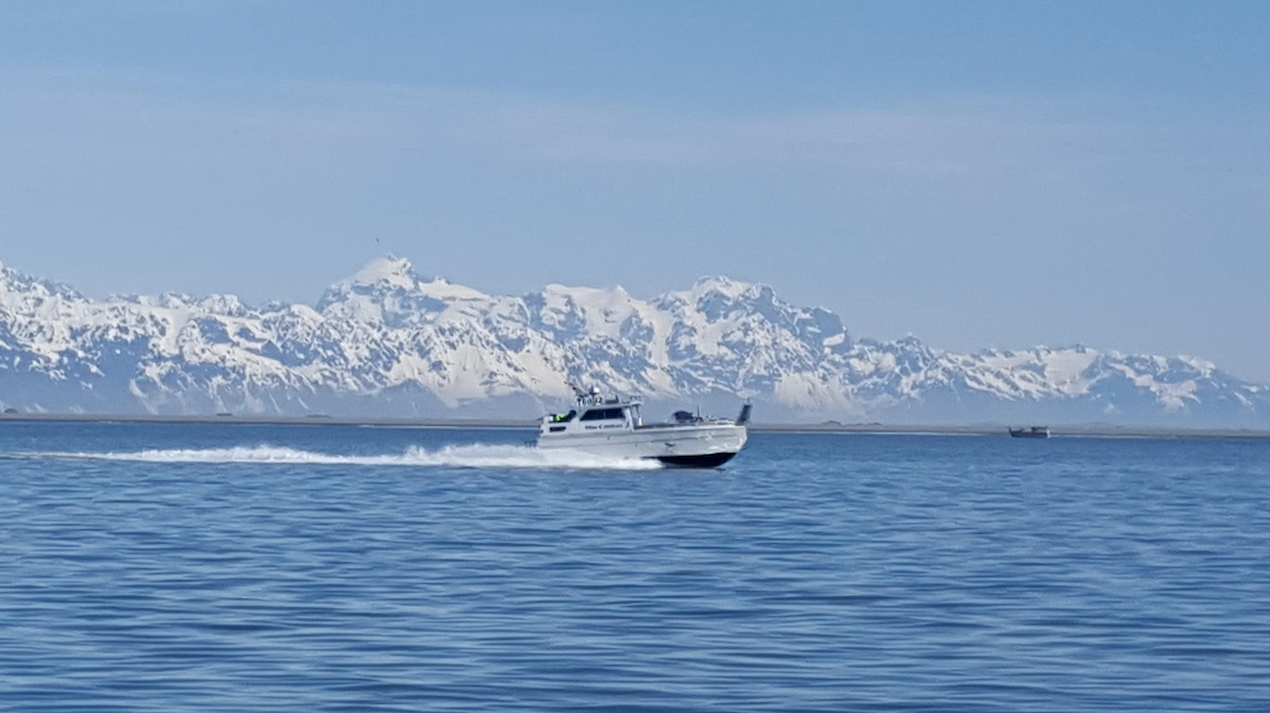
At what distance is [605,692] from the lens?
31.0 meters

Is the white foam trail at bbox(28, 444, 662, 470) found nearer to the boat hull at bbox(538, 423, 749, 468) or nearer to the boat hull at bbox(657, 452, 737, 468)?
the boat hull at bbox(538, 423, 749, 468)

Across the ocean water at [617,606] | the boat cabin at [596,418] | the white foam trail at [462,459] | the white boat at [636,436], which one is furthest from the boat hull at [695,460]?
the ocean water at [617,606]

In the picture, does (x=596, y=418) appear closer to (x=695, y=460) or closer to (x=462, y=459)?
(x=695, y=460)

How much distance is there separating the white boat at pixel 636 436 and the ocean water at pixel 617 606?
87.4 ft

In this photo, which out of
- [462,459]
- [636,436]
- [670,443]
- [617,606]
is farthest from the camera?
[462,459]

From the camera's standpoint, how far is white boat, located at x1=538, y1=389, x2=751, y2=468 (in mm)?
113688

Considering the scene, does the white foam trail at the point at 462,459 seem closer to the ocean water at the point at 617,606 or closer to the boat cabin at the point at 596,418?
the boat cabin at the point at 596,418

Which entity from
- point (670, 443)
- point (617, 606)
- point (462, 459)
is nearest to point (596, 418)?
point (670, 443)

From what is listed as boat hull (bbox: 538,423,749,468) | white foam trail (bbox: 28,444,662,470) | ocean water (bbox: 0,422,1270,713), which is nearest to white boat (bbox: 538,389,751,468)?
boat hull (bbox: 538,423,749,468)

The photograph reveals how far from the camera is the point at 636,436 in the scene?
113500 mm

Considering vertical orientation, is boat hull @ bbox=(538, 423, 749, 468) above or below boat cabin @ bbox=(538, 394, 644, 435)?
below

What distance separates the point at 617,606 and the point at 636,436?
233 feet

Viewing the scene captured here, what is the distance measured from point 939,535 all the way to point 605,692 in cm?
3771

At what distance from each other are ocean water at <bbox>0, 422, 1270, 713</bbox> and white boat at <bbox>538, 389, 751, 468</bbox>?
2664 cm
